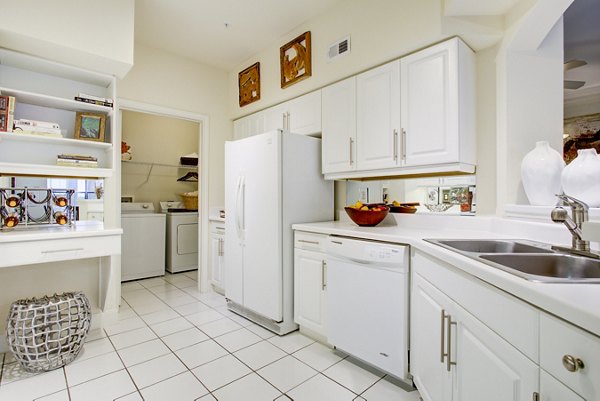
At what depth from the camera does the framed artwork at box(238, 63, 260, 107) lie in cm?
346

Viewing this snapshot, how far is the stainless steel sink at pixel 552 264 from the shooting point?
110 cm

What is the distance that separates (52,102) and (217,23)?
162cm

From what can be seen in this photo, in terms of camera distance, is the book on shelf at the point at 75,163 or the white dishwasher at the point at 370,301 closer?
the white dishwasher at the point at 370,301

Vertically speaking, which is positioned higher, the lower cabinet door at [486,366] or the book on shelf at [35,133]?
the book on shelf at [35,133]

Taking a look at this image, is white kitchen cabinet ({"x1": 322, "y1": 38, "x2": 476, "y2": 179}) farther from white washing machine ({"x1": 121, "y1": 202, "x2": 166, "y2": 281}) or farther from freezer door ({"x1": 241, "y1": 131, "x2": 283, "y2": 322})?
white washing machine ({"x1": 121, "y1": 202, "x2": 166, "y2": 281})

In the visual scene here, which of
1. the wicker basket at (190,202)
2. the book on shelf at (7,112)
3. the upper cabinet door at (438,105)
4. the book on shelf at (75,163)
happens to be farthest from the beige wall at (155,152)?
the upper cabinet door at (438,105)

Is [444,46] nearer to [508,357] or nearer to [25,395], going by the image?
[508,357]

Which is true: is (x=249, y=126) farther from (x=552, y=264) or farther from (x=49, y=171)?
(x=552, y=264)

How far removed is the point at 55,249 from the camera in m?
2.06

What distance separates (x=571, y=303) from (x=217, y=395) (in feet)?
5.70

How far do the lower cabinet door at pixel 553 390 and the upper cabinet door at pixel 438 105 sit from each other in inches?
56.5

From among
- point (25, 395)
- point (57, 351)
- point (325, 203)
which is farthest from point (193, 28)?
point (25, 395)

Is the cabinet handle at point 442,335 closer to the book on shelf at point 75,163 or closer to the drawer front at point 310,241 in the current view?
the drawer front at point 310,241

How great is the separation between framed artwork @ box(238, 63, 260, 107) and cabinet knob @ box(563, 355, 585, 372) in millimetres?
3369
